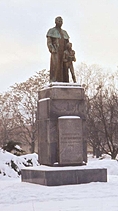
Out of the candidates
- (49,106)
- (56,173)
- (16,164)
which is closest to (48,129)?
(49,106)

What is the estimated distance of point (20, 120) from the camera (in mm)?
40938

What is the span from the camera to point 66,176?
35.4 feet

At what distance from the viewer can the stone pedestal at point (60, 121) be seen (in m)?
11.5

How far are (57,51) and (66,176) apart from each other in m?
4.25

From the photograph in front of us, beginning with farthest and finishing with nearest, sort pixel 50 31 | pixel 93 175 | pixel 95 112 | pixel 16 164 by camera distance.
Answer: pixel 95 112 → pixel 16 164 → pixel 50 31 → pixel 93 175

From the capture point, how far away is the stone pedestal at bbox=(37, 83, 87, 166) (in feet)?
37.7

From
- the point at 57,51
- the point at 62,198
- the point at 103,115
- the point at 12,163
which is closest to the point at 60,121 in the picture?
the point at 57,51

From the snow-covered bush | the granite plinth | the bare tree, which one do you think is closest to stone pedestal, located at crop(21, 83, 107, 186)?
the granite plinth

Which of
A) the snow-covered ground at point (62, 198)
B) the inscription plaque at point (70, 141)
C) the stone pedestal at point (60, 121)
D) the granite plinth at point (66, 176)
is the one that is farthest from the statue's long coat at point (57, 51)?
the snow-covered ground at point (62, 198)

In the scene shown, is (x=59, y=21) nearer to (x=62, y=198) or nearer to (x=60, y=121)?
(x=60, y=121)

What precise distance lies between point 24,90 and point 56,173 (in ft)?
100

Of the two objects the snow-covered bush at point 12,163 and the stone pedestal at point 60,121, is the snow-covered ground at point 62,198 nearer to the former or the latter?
the stone pedestal at point 60,121

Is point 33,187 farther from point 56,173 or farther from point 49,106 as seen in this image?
point 49,106

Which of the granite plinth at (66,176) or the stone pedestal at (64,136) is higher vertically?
the stone pedestal at (64,136)
